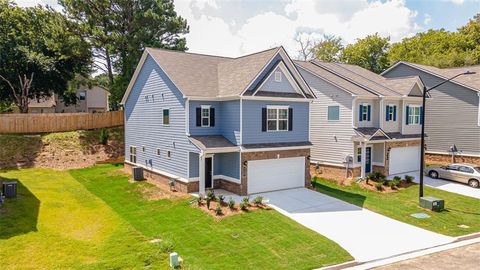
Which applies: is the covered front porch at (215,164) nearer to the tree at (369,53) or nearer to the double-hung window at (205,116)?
the double-hung window at (205,116)

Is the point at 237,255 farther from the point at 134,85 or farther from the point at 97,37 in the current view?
the point at 97,37

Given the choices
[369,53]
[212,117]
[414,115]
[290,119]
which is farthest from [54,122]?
[369,53]

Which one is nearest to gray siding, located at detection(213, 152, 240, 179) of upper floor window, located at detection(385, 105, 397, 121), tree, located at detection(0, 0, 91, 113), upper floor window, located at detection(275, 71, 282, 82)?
upper floor window, located at detection(275, 71, 282, 82)

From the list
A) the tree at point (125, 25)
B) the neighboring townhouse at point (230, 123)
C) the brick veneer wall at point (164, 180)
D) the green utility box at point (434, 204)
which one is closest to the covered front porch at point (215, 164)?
the neighboring townhouse at point (230, 123)

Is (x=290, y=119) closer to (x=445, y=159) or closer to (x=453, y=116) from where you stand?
(x=453, y=116)

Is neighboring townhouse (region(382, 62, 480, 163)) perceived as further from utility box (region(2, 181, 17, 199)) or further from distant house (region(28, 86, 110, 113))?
distant house (region(28, 86, 110, 113))
